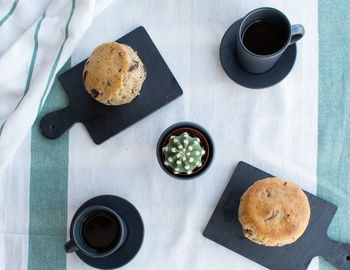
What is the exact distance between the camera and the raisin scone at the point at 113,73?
0.80 metres

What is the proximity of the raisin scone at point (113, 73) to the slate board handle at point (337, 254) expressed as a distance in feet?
1.69

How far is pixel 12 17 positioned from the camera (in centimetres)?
90

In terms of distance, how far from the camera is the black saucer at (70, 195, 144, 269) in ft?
2.84

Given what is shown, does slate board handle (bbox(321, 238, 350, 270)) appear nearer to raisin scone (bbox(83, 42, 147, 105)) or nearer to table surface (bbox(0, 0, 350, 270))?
table surface (bbox(0, 0, 350, 270))

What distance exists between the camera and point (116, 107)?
35.4 inches

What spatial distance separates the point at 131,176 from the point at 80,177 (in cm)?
11

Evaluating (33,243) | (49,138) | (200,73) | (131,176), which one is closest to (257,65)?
(200,73)

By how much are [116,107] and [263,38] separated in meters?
0.34

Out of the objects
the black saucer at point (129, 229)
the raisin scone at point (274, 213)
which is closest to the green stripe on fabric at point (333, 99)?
the raisin scone at point (274, 213)

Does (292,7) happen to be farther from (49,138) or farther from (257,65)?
(49,138)

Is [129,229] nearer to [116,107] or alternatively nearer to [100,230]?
[100,230]

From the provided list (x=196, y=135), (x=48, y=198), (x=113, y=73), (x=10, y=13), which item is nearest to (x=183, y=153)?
(x=196, y=135)

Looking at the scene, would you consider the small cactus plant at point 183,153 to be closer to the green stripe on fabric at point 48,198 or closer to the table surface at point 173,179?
the table surface at point 173,179

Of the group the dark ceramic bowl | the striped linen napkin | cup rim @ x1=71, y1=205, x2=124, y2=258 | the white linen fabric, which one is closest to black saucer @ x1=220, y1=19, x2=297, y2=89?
the white linen fabric
